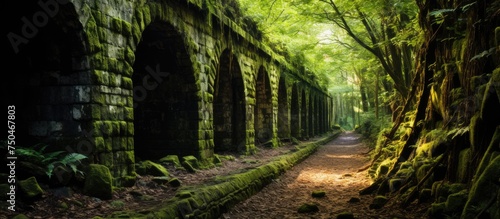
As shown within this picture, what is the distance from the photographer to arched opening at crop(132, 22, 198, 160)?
905cm

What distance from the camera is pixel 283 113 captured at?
19.1 meters

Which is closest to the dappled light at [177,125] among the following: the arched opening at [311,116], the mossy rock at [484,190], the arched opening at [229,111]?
the mossy rock at [484,190]

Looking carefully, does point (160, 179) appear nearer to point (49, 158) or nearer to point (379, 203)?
point (49, 158)

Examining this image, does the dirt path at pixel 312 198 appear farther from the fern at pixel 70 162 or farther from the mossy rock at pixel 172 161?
the fern at pixel 70 162

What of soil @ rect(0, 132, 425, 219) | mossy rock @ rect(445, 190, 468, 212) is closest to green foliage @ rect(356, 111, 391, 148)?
soil @ rect(0, 132, 425, 219)

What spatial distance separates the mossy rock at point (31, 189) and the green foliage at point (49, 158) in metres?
0.25

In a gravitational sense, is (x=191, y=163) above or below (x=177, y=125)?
below

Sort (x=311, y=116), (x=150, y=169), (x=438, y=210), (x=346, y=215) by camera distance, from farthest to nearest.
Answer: (x=311, y=116) < (x=150, y=169) < (x=346, y=215) < (x=438, y=210)

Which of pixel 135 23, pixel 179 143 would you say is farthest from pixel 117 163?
pixel 179 143

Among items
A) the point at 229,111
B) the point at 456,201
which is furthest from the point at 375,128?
the point at 456,201

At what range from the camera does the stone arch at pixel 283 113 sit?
61.4 feet
